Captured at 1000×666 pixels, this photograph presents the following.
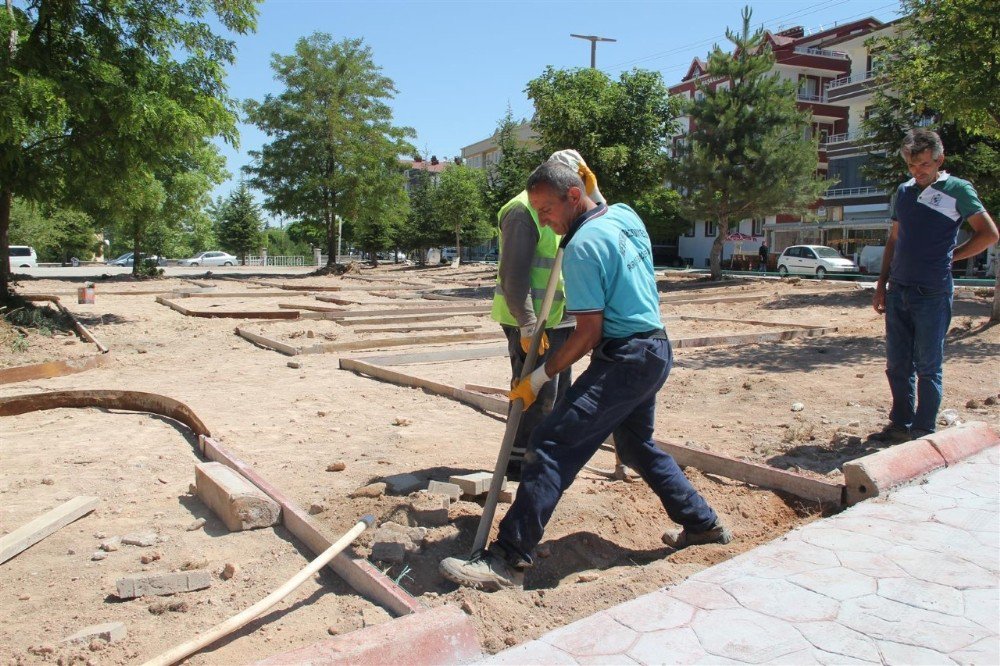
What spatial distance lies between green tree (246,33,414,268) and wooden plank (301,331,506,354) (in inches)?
974

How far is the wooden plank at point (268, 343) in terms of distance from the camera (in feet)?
30.7

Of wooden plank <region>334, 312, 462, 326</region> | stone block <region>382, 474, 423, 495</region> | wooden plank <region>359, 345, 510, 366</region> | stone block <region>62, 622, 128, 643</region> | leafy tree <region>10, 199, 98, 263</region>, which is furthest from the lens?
leafy tree <region>10, 199, 98, 263</region>

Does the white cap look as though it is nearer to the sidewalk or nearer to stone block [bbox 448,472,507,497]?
stone block [bbox 448,472,507,497]

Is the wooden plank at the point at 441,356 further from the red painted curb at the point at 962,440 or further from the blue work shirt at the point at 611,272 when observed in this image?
the blue work shirt at the point at 611,272

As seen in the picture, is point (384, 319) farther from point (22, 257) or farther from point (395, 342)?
point (22, 257)

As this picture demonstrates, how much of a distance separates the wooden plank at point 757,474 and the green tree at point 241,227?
6095cm

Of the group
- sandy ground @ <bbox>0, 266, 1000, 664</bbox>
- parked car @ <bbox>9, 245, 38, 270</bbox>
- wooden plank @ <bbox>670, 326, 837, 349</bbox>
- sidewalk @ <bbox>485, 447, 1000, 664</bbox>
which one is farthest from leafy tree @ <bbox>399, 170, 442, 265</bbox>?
sidewalk @ <bbox>485, 447, 1000, 664</bbox>

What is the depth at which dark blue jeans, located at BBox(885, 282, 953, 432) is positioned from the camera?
4.74 metres

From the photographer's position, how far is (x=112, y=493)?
163 inches

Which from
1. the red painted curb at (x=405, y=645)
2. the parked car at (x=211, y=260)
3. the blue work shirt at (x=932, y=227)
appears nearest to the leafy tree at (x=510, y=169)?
the blue work shirt at (x=932, y=227)

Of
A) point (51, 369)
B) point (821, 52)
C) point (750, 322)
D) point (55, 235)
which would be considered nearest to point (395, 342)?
point (51, 369)

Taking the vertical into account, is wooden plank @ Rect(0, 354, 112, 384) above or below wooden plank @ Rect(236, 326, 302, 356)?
below

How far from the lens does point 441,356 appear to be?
9086 millimetres

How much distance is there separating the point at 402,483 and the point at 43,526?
168 centimetres
